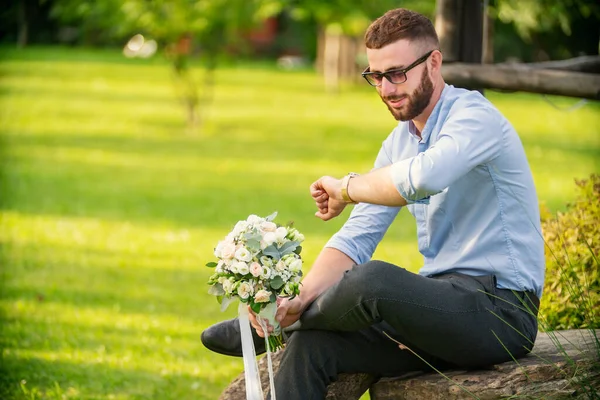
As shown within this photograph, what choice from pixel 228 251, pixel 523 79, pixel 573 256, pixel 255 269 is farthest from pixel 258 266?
pixel 523 79

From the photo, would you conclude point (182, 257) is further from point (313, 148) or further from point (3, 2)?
point (3, 2)

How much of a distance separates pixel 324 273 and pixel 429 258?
1.39ft

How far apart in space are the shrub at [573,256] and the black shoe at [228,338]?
157 centimetres

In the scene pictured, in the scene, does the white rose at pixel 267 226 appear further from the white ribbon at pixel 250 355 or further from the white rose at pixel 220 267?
the white ribbon at pixel 250 355

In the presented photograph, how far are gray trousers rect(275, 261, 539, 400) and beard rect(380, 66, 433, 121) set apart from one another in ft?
2.07

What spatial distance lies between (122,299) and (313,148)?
857 cm

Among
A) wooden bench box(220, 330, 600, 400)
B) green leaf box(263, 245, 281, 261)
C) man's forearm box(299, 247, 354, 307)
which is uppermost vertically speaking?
green leaf box(263, 245, 281, 261)

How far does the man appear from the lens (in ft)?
11.0

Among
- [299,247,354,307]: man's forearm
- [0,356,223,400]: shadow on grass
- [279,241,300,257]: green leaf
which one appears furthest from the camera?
[0,356,223,400]: shadow on grass

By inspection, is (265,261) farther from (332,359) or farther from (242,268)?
(332,359)

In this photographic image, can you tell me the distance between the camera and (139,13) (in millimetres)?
15406

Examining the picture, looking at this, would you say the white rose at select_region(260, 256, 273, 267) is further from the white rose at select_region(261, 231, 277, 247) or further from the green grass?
the green grass

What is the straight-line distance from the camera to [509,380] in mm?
3439

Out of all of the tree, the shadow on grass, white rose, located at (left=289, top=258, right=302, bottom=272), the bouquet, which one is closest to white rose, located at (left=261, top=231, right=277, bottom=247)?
the bouquet
